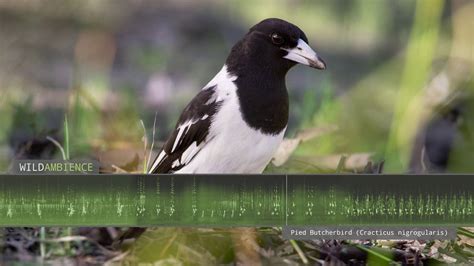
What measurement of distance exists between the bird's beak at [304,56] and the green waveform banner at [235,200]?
1.61ft

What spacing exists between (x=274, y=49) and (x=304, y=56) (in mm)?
135

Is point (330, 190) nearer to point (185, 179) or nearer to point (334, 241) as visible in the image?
point (334, 241)

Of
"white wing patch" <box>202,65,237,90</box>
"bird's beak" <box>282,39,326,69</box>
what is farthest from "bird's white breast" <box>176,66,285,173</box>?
"bird's beak" <box>282,39,326,69</box>

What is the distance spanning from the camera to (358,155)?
3904 millimetres

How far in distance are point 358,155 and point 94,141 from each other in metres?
1.16

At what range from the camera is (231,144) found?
3771 millimetres

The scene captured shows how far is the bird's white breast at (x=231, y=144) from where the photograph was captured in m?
3.77

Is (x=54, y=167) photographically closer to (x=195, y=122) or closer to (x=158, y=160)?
(x=158, y=160)

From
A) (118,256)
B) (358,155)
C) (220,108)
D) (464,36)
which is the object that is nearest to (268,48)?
(220,108)

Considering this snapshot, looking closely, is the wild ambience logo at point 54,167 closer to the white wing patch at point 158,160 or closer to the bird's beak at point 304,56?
the white wing patch at point 158,160

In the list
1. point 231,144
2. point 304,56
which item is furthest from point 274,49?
point 231,144

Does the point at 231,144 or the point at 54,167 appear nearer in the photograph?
the point at 231,144

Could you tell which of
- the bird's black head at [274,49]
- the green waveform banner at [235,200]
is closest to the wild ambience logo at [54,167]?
the green waveform banner at [235,200]

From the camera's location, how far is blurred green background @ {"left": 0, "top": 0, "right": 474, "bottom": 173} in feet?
12.8
